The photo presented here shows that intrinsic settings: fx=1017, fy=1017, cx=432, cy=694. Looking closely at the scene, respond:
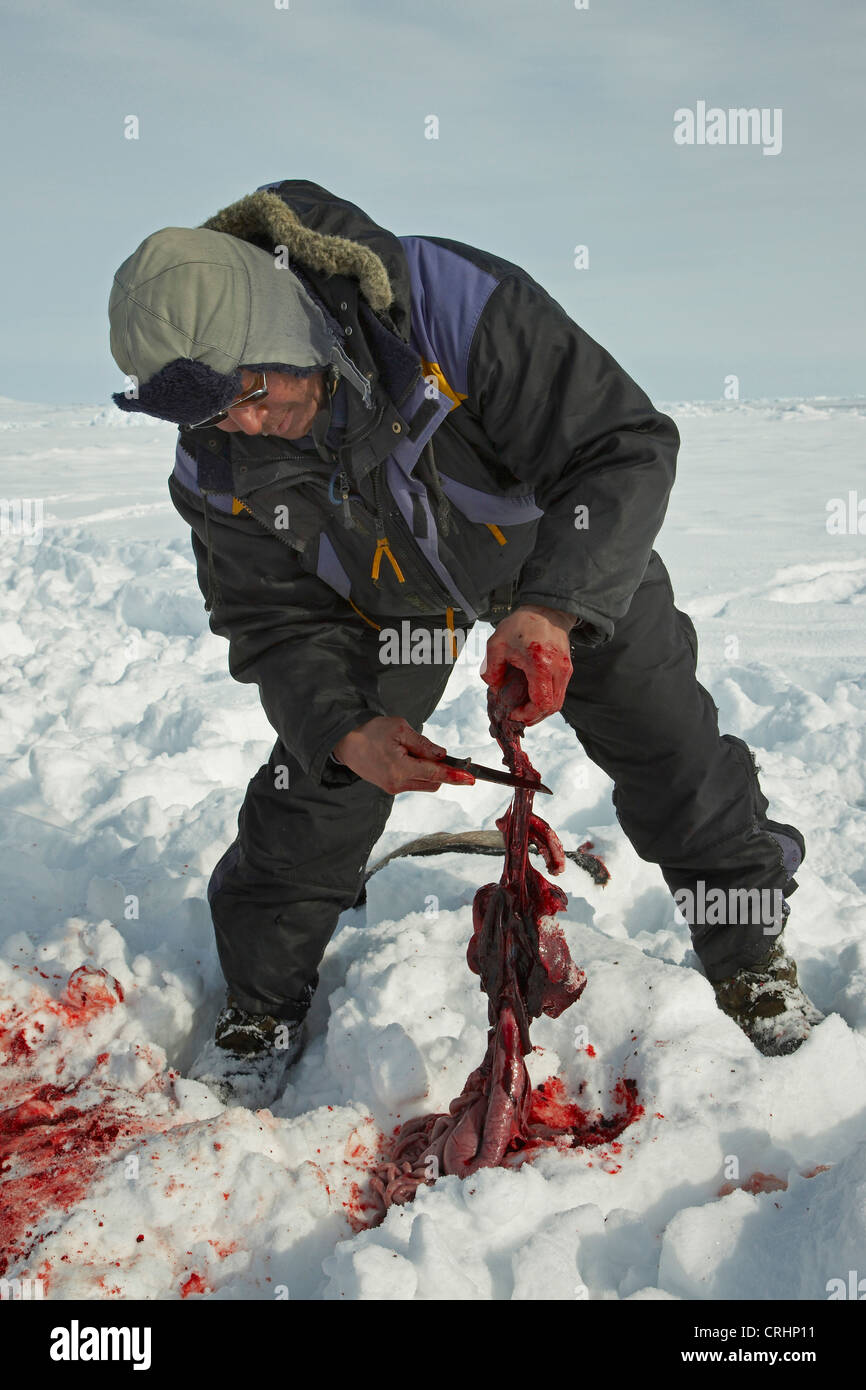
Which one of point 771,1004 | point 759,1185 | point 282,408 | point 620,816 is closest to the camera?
Answer: point 759,1185

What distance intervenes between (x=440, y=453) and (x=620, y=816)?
3.24ft

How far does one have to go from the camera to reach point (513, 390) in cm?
188

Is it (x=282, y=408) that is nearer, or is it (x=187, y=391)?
(x=187, y=391)

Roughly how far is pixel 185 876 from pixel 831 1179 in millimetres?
1901

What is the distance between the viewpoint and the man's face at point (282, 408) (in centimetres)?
182

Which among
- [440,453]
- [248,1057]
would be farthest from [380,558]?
[248,1057]

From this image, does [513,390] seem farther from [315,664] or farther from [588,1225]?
[588,1225]

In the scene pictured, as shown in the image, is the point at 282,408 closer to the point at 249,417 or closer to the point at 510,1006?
the point at 249,417

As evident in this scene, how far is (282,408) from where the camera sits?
1.87m

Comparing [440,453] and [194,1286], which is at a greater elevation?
[440,453]

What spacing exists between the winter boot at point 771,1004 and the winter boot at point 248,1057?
102cm

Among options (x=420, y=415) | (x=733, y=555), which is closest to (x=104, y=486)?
(x=733, y=555)

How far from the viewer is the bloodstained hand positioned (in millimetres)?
1723

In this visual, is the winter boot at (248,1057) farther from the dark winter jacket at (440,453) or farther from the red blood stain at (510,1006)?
the dark winter jacket at (440,453)
